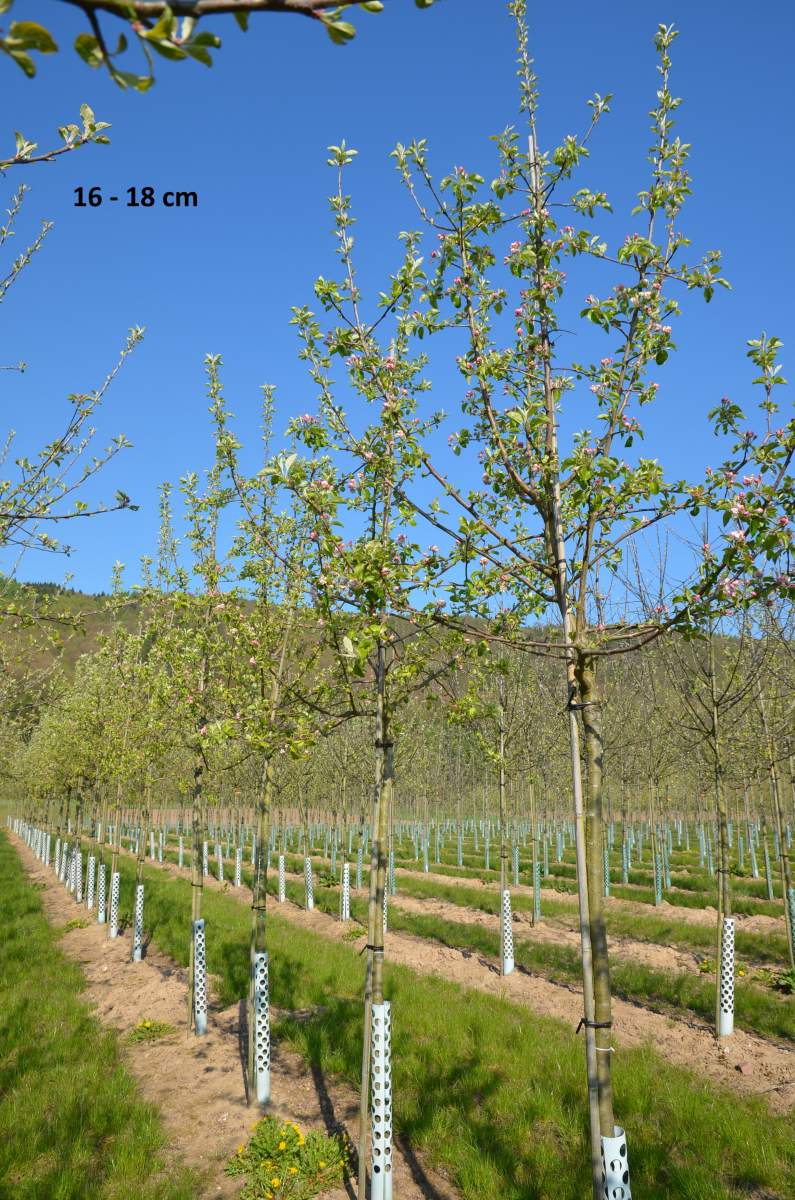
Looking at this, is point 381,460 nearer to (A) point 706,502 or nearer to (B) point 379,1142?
(A) point 706,502

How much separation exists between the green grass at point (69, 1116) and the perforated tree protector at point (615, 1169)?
380cm

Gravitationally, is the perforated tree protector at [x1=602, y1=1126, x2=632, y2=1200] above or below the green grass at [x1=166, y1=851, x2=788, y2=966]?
above

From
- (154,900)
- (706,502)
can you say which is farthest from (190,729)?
(154,900)

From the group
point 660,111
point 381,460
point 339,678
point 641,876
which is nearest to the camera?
point 660,111

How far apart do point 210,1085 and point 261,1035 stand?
1.46 meters

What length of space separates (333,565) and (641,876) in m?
24.7

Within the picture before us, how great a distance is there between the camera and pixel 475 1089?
292 inches

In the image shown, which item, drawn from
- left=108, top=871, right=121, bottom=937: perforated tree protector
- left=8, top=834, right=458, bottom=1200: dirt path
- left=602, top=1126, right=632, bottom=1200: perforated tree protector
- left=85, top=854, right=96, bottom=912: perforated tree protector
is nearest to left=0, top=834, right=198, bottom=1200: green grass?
left=8, top=834, right=458, bottom=1200: dirt path

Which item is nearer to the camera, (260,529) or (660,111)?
(660,111)

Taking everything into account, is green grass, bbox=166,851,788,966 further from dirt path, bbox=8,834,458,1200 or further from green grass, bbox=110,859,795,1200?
dirt path, bbox=8,834,458,1200

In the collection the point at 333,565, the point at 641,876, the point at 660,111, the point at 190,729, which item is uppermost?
the point at 660,111

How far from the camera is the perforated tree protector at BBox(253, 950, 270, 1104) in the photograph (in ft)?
23.2

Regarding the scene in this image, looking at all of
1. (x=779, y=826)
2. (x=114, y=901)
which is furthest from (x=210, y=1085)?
(x=779, y=826)

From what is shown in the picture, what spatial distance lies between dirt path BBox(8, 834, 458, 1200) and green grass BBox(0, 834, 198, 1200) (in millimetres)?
295
